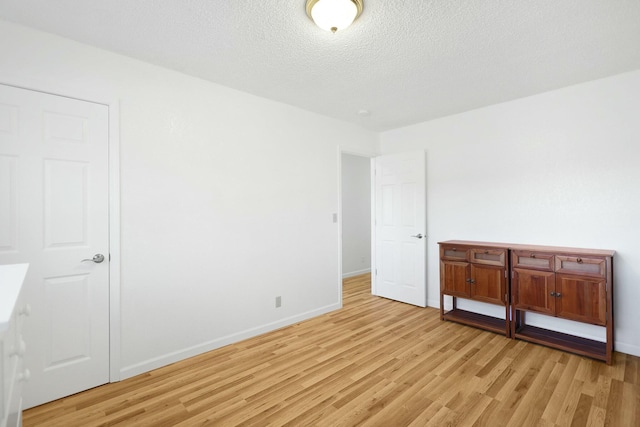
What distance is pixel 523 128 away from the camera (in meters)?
3.28

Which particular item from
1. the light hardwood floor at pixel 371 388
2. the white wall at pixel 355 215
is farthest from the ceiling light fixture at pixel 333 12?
the white wall at pixel 355 215

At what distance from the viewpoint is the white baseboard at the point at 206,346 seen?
2416mm

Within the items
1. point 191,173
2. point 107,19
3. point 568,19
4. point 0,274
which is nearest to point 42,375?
point 0,274

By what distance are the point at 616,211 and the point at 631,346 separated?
1208 millimetres

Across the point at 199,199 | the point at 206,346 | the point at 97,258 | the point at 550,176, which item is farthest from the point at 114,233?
the point at 550,176

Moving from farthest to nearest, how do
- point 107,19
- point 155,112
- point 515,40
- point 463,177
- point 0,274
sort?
1. point 463,177
2. point 155,112
3. point 515,40
4. point 107,19
5. point 0,274

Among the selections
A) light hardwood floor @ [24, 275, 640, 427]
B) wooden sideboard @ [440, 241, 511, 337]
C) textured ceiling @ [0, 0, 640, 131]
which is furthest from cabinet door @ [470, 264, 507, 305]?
textured ceiling @ [0, 0, 640, 131]

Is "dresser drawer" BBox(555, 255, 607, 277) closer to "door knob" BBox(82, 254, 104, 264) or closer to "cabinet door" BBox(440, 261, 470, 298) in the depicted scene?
"cabinet door" BBox(440, 261, 470, 298)

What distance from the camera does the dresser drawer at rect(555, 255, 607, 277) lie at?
2.55 metres

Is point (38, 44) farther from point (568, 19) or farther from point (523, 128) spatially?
point (523, 128)

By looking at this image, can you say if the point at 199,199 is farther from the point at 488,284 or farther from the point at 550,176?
the point at 550,176

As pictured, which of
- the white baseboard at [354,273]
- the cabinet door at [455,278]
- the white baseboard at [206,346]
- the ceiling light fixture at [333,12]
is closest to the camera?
the ceiling light fixture at [333,12]

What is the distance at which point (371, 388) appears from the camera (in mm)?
2211

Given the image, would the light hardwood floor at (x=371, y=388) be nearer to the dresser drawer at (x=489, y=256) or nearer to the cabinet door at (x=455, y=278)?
the cabinet door at (x=455, y=278)
